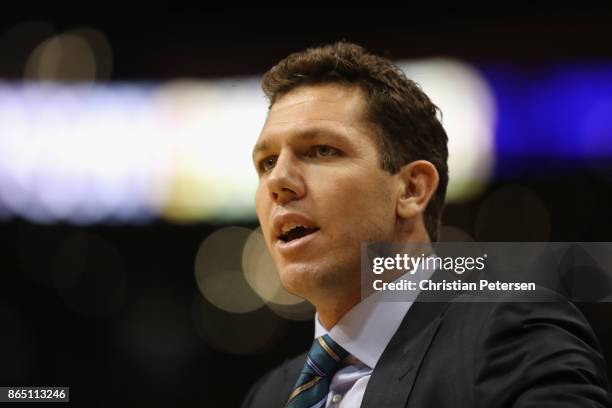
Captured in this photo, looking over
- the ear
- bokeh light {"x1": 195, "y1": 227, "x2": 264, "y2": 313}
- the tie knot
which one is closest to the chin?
the tie knot

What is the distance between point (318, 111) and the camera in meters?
1.62

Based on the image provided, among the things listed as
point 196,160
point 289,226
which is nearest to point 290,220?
point 289,226

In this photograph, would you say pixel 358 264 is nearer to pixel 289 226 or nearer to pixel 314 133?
pixel 289 226

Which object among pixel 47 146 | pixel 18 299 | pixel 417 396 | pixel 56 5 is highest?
pixel 56 5

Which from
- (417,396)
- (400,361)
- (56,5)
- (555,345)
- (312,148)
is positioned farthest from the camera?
(56,5)

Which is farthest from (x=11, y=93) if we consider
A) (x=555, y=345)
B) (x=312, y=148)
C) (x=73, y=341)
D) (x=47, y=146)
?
(x=555, y=345)

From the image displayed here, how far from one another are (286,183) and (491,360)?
570mm

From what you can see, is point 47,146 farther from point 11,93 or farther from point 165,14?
point 165,14

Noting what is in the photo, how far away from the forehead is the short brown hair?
26 millimetres

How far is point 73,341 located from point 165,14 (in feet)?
4.30

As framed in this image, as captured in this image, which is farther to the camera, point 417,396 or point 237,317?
point 237,317

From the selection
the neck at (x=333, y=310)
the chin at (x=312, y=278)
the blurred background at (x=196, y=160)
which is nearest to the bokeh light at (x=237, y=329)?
the blurred background at (x=196, y=160)

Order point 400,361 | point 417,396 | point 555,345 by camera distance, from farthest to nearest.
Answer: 1. point 400,361
2. point 417,396
3. point 555,345

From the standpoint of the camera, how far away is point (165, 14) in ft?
9.07
